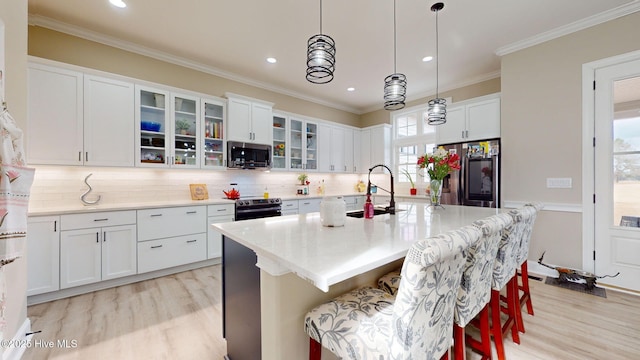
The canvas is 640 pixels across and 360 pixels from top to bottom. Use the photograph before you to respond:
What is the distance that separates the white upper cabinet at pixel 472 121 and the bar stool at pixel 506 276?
248cm

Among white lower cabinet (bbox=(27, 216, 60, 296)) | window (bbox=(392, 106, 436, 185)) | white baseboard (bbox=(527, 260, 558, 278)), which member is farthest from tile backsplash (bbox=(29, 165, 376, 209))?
white baseboard (bbox=(527, 260, 558, 278))

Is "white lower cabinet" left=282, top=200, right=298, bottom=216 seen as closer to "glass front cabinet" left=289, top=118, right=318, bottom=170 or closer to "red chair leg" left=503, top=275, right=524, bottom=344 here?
"glass front cabinet" left=289, top=118, right=318, bottom=170

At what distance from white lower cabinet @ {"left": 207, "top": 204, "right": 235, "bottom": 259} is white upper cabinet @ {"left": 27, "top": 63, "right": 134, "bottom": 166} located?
119 centimetres

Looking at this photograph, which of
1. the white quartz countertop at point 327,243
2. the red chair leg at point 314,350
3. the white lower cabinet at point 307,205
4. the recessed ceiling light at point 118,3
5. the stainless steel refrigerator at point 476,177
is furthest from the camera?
the white lower cabinet at point 307,205

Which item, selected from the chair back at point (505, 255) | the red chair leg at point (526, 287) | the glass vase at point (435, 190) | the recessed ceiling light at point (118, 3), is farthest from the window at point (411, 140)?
the recessed ceiling light at point (118, 3)

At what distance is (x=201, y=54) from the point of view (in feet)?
11.8

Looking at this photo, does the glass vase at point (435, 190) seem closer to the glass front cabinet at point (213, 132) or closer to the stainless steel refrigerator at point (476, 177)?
the stainless steel refrigerator at point (476, 177)

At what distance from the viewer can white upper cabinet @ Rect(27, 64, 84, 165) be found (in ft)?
8.58

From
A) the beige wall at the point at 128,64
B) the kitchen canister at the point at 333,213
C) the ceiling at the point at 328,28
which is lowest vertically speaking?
the kitchen canister at the point at 333,213

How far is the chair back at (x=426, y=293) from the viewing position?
2.57 feet

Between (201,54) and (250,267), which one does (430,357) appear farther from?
(201,54)

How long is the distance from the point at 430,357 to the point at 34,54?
15.1 ft

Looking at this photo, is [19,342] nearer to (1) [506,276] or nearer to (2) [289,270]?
(2) [289,270]

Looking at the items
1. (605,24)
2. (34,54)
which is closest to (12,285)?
(34,54)
